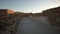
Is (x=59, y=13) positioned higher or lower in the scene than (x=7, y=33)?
higher

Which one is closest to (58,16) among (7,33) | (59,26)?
(59,26)

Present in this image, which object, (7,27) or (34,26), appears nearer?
(7,27)

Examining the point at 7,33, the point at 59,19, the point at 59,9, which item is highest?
the point at 59,9

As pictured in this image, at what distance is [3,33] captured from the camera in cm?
654

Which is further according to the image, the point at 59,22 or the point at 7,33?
the point at 59,22

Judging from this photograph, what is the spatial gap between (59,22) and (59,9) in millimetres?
1116

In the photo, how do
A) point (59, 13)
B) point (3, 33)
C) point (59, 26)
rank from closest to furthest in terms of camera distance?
point (3, 33), point (59, 26), point (59, 13)

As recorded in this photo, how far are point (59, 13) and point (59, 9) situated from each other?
1.05ft

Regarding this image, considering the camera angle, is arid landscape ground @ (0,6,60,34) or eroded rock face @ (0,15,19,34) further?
arid landscape ground @ (0,6,60,34)

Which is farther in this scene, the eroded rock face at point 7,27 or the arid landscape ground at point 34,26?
the arid landscape ground at point 34,26

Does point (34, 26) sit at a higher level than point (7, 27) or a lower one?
lower

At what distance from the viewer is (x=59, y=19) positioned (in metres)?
8.73

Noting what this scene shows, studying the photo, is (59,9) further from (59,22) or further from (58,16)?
(59,22)

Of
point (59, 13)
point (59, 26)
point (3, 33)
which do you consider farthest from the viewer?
point (59, 13)
